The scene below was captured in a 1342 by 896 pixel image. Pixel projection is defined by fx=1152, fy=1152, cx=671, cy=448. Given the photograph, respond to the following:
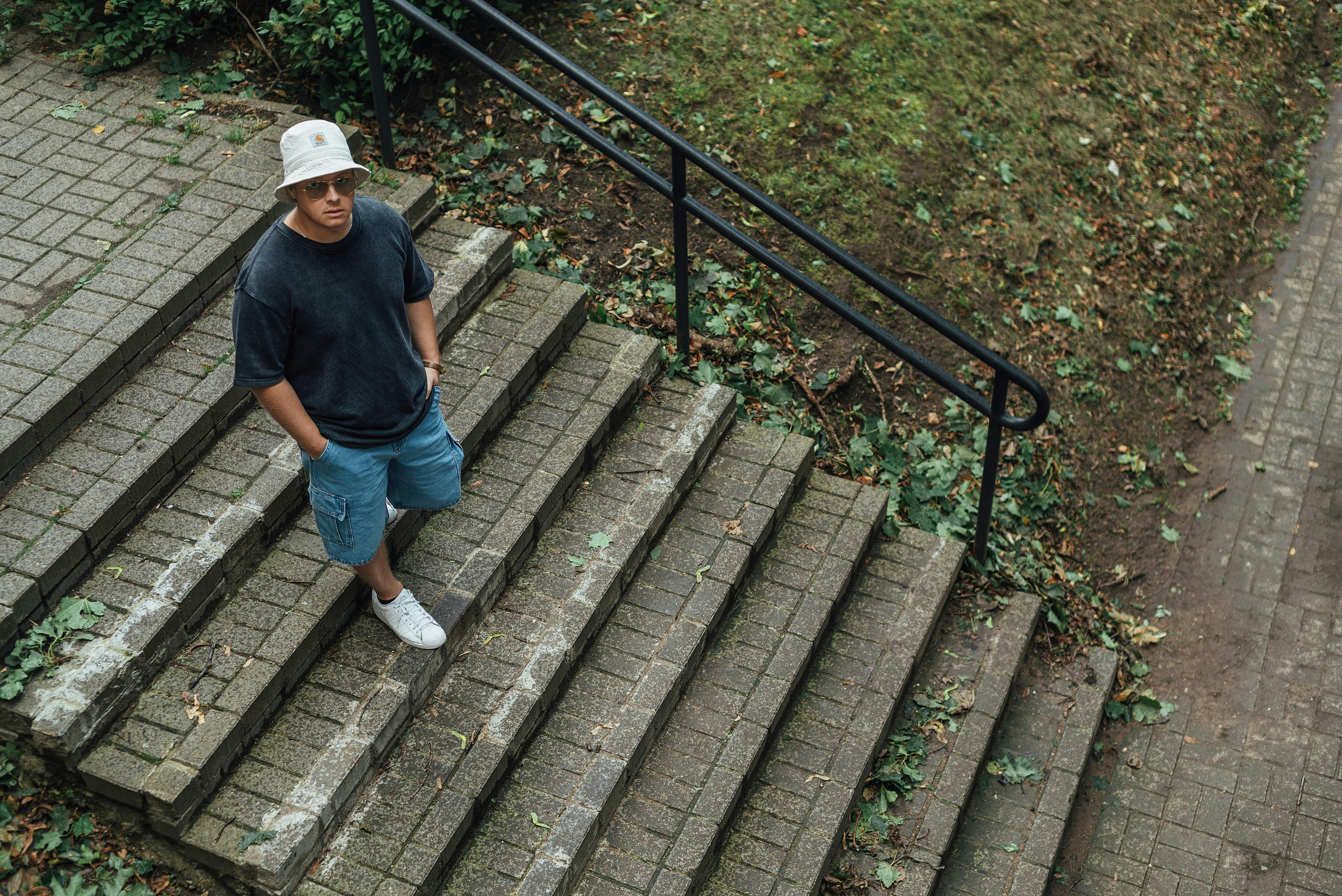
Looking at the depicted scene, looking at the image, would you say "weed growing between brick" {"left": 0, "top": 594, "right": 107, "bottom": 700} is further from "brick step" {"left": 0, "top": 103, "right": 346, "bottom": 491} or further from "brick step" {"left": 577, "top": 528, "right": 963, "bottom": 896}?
"brick step" {"left": 577, "top": 528, "right": 963, "bottom": 896}

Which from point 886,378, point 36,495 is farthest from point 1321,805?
point 36,495

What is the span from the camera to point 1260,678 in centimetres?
Result: 514

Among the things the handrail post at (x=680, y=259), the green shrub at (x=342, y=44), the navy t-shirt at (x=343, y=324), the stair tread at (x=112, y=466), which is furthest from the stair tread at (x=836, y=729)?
the green shrub at (x=342, y=44)

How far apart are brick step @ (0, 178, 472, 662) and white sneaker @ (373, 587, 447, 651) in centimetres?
91

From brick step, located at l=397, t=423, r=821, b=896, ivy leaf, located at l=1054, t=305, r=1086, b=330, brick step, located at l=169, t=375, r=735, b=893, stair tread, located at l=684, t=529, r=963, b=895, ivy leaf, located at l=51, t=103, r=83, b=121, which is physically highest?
ivy leaf, located at l=51, t=103, r=83, b=121

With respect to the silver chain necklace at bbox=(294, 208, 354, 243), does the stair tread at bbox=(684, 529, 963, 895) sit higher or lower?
lower

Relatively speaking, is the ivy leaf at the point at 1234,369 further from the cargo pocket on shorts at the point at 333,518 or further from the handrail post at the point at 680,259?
the cargo pocket on shorts at the point at 333,518

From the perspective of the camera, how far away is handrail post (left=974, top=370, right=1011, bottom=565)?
444cm

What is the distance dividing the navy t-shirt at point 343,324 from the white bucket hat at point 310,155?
0.19 m

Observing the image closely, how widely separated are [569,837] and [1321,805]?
3069 mm

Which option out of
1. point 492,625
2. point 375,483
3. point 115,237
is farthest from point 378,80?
point 492,625

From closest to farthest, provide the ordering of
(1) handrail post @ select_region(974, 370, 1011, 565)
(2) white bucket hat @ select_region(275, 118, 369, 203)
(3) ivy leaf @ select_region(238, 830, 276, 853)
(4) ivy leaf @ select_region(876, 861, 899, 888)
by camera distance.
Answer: (2) white bucket hat @ select_region(275, 118, 369, 203) → (3) ivy leaf @ select_region(238, 830, 276, 853) → (4) ivy leaf @ select_region(876, 861, 899, 888) → (1) handrail post @ select_region(974, 370, 1011, 565)

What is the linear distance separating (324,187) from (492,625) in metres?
1.75

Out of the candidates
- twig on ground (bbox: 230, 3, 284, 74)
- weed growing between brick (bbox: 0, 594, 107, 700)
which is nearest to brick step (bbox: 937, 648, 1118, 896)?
weed growing between brick (bbox: 0, 594, 107, 700)
